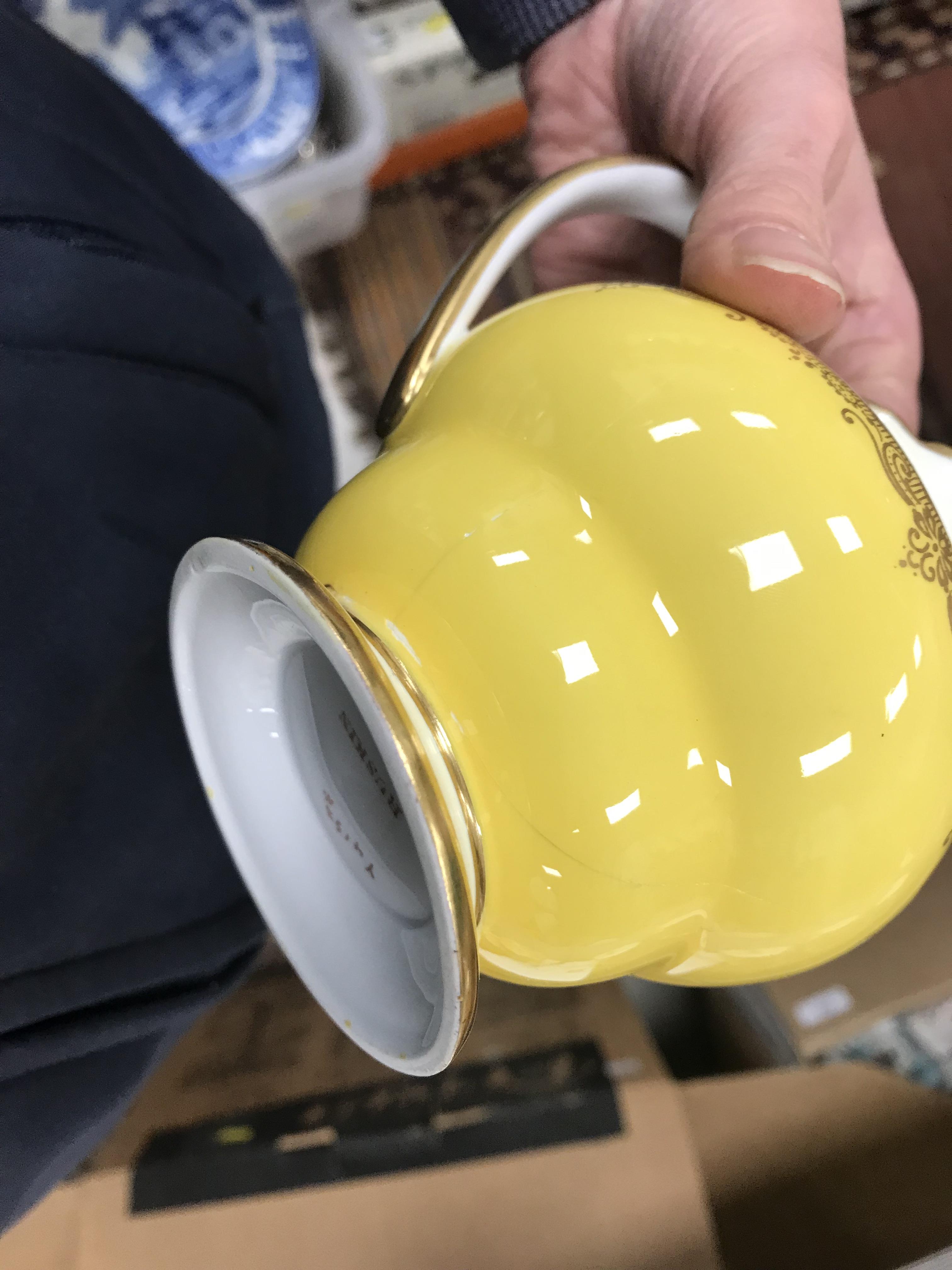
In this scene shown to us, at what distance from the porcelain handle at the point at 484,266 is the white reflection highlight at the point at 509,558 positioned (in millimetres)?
136

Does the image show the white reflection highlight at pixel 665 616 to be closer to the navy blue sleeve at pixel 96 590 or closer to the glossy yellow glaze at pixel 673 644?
the glossy yellow glaze at pixel 673 644

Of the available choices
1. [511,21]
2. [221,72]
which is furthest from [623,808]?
[221,72]

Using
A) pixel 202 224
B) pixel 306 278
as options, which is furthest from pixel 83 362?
pixel 306 278

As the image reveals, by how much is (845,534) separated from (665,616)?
0.24 ft

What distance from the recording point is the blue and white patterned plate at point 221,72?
98cm

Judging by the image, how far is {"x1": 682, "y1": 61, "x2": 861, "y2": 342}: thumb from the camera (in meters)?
0.39

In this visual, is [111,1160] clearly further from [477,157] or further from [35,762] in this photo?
[477,157]

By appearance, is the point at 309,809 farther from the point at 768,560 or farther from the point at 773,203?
the point at 773,203

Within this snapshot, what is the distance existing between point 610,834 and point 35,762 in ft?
1.12

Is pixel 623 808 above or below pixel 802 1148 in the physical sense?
above

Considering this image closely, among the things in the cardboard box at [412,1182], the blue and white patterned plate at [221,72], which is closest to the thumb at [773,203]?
the cardboard box at [412,1182]

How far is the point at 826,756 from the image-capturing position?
304 millimetres

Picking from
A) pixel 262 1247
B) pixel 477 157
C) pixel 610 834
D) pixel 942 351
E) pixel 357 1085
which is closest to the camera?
pixel 610 834

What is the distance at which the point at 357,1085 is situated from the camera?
0.73 m
